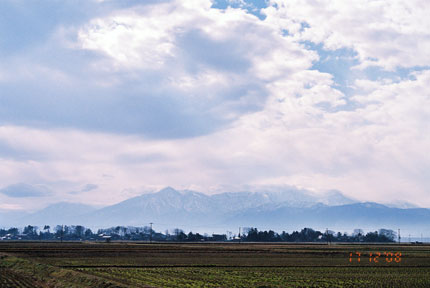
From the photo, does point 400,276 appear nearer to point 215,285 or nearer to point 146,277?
point 215,285

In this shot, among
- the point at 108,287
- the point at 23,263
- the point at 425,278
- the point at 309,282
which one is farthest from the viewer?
the point at 23,263

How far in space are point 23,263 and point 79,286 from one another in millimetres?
25641

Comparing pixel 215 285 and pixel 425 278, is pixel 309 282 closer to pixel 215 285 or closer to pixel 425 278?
pixel 215 285

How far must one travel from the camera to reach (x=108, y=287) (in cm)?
3450

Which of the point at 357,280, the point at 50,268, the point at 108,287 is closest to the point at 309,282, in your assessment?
the point at 357,280

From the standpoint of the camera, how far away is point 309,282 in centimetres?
4109

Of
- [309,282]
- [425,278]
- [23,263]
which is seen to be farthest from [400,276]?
[23,263]

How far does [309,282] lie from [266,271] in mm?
10813

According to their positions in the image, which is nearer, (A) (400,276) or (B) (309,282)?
(B) (309,282)

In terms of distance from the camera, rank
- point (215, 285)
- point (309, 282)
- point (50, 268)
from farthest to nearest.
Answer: point (50, 268) < point (309, 282) < point (215, 285)
